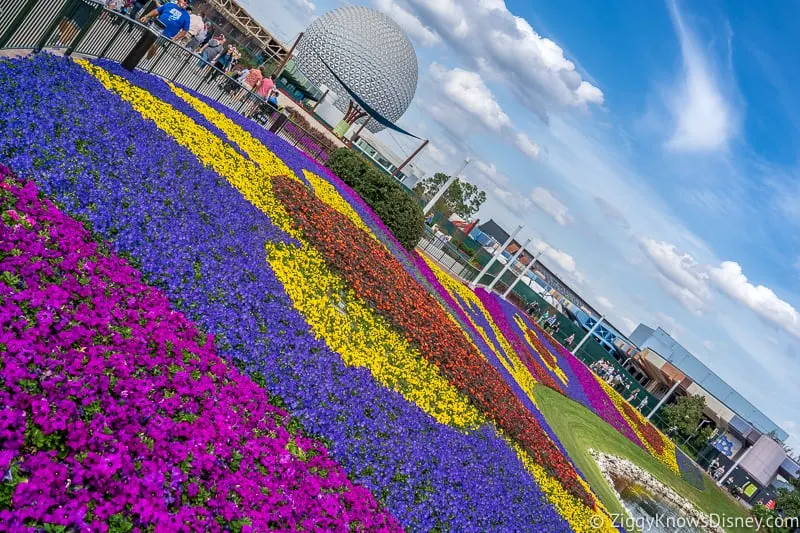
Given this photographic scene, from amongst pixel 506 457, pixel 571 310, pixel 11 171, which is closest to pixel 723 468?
pixel 571 310

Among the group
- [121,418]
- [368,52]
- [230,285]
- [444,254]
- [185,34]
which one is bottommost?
[121,418]

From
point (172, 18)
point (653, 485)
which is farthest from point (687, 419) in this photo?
point (172, 18)

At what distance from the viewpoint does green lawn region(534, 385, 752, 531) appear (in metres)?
20.6

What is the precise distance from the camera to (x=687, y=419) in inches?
2053

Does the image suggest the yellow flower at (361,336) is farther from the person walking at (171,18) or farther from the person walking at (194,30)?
the person walking at (194,30)

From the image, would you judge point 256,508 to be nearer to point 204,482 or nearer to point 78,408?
point 204,482

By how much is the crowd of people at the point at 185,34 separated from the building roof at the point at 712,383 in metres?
55.3

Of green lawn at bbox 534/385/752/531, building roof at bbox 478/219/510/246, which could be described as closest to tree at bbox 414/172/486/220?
building roof at bbox 478/219/510/246

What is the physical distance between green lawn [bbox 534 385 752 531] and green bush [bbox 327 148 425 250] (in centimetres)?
851

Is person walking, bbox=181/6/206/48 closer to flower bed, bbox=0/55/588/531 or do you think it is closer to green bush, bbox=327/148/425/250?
green bush, bbox=327/148/425/250

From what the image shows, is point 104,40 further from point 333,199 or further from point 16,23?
point 333,199

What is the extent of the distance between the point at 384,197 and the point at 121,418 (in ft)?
68.5

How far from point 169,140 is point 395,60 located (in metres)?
52.7

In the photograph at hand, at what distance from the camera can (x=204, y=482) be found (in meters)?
5.91
